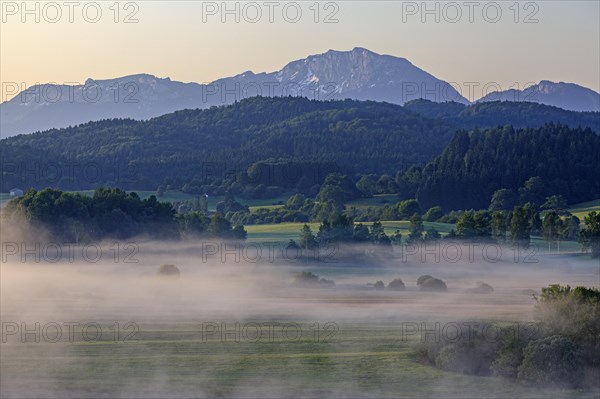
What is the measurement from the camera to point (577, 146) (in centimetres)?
17488

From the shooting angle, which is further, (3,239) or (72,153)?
(72,153)

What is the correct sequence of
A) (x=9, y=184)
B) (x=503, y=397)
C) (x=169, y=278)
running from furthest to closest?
1. (x=9, y=184)
2. (x=169, y=278)
3. (x=503, y=397)

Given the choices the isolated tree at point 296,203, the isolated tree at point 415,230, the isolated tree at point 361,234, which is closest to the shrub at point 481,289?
the isolated tree at point 361,234

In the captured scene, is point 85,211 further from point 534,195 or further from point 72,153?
point 72,153

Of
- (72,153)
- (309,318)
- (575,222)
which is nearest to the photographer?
(309,318)

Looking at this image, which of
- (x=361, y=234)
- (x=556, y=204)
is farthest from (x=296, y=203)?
(x=361, y=234)

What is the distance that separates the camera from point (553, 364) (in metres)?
32.6

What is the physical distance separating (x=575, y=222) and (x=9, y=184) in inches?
3137

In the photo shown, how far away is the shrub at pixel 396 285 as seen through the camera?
198ft

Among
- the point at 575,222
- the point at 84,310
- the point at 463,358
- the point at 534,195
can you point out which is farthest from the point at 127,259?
the point at 534,195

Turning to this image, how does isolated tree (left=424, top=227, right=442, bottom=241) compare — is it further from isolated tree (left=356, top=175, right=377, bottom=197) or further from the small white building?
isolated tree (left=356, top=175, right=377, bottom=197)

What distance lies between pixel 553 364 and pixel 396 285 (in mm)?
28802

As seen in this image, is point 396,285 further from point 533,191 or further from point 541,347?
point 533,191

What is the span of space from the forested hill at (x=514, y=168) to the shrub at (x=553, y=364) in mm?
121885
